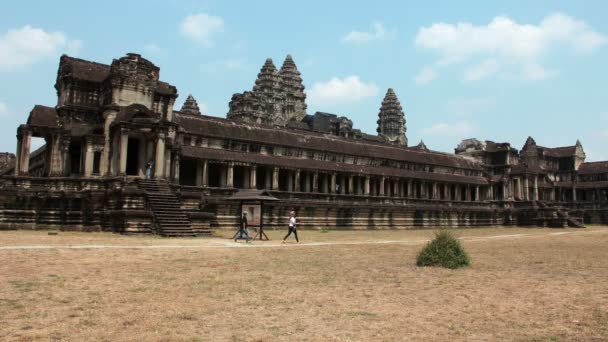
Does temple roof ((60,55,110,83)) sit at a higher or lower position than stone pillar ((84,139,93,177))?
higher

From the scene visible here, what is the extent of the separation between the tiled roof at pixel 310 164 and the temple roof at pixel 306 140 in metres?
1.52

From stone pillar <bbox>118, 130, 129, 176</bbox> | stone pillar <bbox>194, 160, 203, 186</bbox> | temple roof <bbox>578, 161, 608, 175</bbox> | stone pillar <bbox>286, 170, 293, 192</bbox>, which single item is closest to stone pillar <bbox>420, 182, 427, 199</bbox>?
stone pillar <bbox>286, 170, 293, 192</bbox>

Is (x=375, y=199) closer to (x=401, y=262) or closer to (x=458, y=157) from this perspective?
(x=458, y=157)

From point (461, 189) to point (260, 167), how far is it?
35870 millimetres

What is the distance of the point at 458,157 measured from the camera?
236ft

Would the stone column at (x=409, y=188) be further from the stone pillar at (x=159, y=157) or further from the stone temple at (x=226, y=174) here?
the stone pillar at (x=159, y=157)

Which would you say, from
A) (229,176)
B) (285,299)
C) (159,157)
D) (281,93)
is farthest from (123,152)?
(281,93)

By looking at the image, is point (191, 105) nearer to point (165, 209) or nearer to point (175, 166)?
point (175, 166)

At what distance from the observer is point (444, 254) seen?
17.0 metres

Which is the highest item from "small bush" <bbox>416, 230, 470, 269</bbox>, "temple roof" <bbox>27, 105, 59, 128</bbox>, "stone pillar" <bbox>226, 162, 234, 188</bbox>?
"temple roof" <bbox>27, 105, 59, 128</bbox>

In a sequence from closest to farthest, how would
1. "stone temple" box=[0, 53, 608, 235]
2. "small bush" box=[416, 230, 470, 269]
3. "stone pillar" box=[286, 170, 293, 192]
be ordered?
"small bush" box=[416, 230, 470, 269] → "stone temple" box=[0, 53, 608, 235] → "stone pillar" box=[286, 170, 293, 192]

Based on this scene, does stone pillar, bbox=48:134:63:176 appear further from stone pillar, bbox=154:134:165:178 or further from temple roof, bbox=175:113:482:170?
temple roof, bbox=175:113:482:170

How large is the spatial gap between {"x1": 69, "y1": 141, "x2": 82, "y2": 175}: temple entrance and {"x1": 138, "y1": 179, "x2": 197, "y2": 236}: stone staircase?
7.37 m

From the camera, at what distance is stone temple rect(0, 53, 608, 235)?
30125 mm
